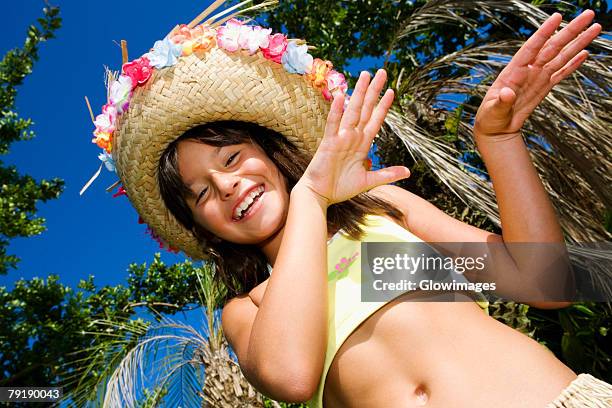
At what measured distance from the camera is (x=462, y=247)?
1.82 meters

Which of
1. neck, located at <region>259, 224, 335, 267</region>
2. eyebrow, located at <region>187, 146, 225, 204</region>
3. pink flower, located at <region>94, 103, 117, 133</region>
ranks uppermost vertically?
pink flower, located at <region>94, 103, 117, 133</region>

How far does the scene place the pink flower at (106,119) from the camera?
2.09 meters

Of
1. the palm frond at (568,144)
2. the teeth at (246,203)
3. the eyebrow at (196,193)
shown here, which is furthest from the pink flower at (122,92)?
the palm frond at (568,144)

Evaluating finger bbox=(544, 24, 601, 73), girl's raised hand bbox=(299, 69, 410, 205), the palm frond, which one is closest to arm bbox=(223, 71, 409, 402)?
girl's raised hand bbox=(299, 69, 410, 205)

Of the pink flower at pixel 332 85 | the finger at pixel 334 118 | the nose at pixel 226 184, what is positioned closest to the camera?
the finger at pixel 334 118

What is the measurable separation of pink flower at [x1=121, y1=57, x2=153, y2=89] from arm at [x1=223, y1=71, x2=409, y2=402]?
2.45 feet

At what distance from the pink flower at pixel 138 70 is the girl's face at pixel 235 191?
28cm

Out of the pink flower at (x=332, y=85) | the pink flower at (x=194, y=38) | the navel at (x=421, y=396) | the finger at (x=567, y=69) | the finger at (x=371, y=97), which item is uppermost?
the pink flower at (x=194, y=38)

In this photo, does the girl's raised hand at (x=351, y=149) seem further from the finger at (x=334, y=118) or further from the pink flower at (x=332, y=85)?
the pink flower at (x=332, y=85)

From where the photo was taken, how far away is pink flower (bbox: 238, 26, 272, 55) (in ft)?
6.55
